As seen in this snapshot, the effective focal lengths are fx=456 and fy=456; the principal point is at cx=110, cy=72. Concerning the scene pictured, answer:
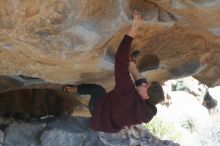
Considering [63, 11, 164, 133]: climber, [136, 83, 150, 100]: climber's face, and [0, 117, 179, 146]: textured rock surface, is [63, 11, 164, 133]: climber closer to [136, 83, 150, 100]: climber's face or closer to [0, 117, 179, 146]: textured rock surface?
[136, 83, 150, 100]: climber's face

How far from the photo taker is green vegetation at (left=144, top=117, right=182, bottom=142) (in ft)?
35.2

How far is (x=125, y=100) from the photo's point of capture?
→ 3.67 metres

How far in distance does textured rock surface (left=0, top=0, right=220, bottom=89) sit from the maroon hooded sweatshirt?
30 centimetres

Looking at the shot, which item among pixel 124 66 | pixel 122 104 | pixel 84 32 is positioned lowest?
pixel 122 104

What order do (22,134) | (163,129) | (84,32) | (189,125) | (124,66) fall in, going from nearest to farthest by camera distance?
(124,66) < (84,32) < (22,134) < (163,129) < (189,125)

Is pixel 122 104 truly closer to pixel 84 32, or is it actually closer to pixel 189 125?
pixel 84 32

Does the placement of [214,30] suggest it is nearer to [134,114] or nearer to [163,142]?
[134,114]

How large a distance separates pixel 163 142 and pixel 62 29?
290 centimetres

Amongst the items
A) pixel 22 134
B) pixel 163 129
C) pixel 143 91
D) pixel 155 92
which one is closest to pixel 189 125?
pixel 163 129

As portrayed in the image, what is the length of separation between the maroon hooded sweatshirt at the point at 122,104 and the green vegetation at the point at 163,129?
266 inches

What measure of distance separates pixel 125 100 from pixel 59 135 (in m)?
1.77

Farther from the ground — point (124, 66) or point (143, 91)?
point (124, 66)

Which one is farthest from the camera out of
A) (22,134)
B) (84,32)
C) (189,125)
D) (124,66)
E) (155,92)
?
(189,125)

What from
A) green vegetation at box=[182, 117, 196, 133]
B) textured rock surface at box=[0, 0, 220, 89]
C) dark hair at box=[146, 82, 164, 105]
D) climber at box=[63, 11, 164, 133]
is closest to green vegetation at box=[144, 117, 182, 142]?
green vegetation at box=[182, 117, 196, 133]
